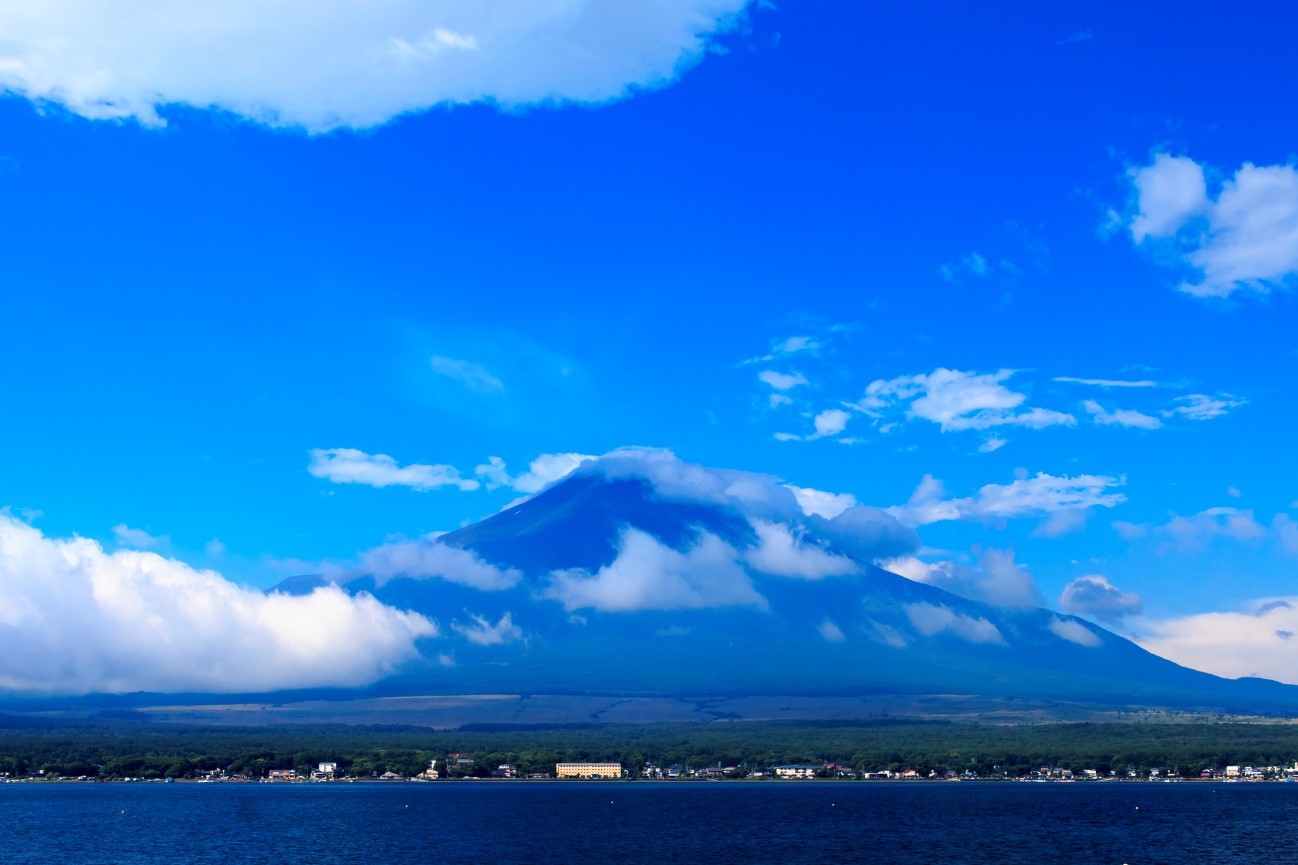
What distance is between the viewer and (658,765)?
168625 millimetres

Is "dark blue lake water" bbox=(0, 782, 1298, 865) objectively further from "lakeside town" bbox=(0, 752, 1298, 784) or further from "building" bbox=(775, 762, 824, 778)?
"lakeside town" bbox=(0, 752, 1298, 784)

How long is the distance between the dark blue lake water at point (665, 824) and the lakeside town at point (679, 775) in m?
14.8

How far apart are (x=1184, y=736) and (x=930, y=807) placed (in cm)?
9633

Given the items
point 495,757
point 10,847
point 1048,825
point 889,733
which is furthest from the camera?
point 889,733

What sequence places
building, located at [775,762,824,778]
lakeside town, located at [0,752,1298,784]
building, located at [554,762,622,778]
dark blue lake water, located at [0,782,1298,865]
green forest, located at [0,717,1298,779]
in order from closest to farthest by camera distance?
1. dark blue lake water, located at [0,782,1298,865]
2. lakeside town, located at [0,752,1298,784]
3. building, located at [775,762,824,778]
4. green forest, located at [0,717,1298,779]
5. building, located at [554,762,622,778]

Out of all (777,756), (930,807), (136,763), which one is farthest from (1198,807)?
(136,763)

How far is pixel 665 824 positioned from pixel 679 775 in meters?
72.6

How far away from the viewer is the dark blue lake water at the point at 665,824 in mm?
70438

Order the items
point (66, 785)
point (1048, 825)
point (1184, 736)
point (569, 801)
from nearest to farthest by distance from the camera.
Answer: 1. point (1048, 825)
2. point (569, 801)
3. point (66, 785)
4. point (1184, 736)

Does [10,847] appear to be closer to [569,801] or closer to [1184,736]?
[569,801]

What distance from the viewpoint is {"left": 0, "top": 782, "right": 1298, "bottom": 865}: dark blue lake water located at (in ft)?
231

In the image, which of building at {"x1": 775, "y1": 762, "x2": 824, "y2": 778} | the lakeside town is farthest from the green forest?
building at {"x1": 775, "y1": 762, "x2": 824, "y2": 778}

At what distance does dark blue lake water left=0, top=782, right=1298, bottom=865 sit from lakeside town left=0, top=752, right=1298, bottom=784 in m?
14.8

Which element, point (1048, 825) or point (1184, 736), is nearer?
point (1048, 825)
